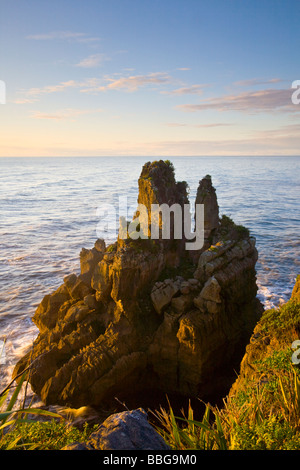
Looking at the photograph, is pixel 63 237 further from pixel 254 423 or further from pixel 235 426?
pixel 235 426

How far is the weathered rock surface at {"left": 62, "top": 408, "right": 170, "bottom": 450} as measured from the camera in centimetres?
507

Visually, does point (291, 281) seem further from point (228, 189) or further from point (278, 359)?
point (228, 189)

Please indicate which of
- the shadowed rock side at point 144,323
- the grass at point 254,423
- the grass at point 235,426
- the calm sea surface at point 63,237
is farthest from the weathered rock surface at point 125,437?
the shadowed rock side at point 144,323

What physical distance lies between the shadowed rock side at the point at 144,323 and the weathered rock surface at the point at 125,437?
10280 millimetres

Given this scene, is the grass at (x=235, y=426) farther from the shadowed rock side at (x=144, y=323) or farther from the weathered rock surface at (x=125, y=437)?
Answer: the shadowed rock side at (x=144, y=323)

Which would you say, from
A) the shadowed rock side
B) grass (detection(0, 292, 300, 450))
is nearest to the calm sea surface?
the shadowed rock side

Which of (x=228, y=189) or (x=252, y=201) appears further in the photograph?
(x=228, y=189)

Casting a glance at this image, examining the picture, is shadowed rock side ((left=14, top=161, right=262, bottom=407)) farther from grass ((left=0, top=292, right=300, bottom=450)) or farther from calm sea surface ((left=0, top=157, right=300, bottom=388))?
grass ((left=0, top=292, right=300, bottom=450))

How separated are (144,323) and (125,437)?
1181cm

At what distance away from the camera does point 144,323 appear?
16891 millimetres

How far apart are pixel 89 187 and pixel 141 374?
87.5 meters

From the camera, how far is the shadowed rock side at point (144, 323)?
50.6 feet
